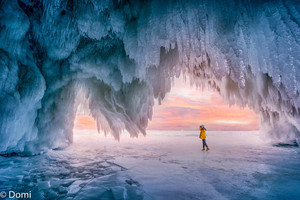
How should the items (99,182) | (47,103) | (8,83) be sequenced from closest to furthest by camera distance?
(99,182) → (8,83) → (47,103)

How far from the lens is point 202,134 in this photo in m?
8.17

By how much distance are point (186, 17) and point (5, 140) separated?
667cm

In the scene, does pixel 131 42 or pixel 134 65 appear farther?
pixel 134 65

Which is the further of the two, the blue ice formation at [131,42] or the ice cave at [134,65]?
the blue ice formation at [131,42]

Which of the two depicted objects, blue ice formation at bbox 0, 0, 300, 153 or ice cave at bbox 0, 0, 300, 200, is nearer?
ice cave at bbox 0, 0, 300, 200

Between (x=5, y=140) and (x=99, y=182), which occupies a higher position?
(x=5, y=140)

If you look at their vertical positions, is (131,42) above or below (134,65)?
above

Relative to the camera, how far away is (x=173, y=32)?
5301 mm

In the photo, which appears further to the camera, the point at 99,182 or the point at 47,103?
the point at 47,103

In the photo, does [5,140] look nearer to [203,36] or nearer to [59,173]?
[59,173]

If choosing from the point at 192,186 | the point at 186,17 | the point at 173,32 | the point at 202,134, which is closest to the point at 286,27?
the point at 186,17

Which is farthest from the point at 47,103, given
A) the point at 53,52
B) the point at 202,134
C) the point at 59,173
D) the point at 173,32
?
the point at 202,134

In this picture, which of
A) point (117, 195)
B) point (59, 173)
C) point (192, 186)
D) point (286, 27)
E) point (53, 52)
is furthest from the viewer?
point (53, 52)

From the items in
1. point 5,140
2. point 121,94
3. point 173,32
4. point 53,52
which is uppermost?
point 173,32
